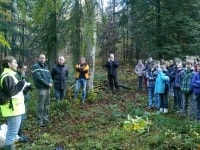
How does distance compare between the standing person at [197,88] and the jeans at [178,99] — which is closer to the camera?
the standing person at [197,88]

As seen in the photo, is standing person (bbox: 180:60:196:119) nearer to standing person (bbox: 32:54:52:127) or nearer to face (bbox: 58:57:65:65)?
face (bbox: 58:57:65:65)

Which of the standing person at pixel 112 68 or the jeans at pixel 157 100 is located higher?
the standing person at pixel 112 68

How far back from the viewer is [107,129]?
30.9ft

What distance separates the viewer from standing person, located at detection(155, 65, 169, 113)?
39.3 feet

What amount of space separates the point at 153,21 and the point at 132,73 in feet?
19.9

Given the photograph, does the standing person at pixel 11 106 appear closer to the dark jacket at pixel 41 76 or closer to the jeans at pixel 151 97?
the dark jacket at pixel 41 76

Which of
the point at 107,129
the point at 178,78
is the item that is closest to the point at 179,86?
the point at 178,78

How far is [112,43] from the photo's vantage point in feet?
105

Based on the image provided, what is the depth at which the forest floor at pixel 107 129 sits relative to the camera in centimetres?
761

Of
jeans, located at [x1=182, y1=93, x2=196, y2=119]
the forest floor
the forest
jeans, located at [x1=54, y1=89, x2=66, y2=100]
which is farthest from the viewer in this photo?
jeans, located at [x1=54, y1=89, x2=66, y2=100]

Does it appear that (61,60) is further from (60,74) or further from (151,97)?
(151,97)

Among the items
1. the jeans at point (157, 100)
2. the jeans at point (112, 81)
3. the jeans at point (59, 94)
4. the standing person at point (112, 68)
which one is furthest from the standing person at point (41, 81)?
the jeans at point (112, 81)

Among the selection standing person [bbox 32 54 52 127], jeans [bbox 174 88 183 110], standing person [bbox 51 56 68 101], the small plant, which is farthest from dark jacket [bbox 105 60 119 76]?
the small plant

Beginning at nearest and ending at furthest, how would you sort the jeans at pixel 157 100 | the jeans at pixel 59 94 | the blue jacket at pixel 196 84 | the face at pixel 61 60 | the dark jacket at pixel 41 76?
1. the dark jacket at pixel 41 76
2. the blue jacket at pixel 196 84
3. the face at pixel 61 60
4. the jeans at pixel 59 94
5. the jeans at pixel 157 100
